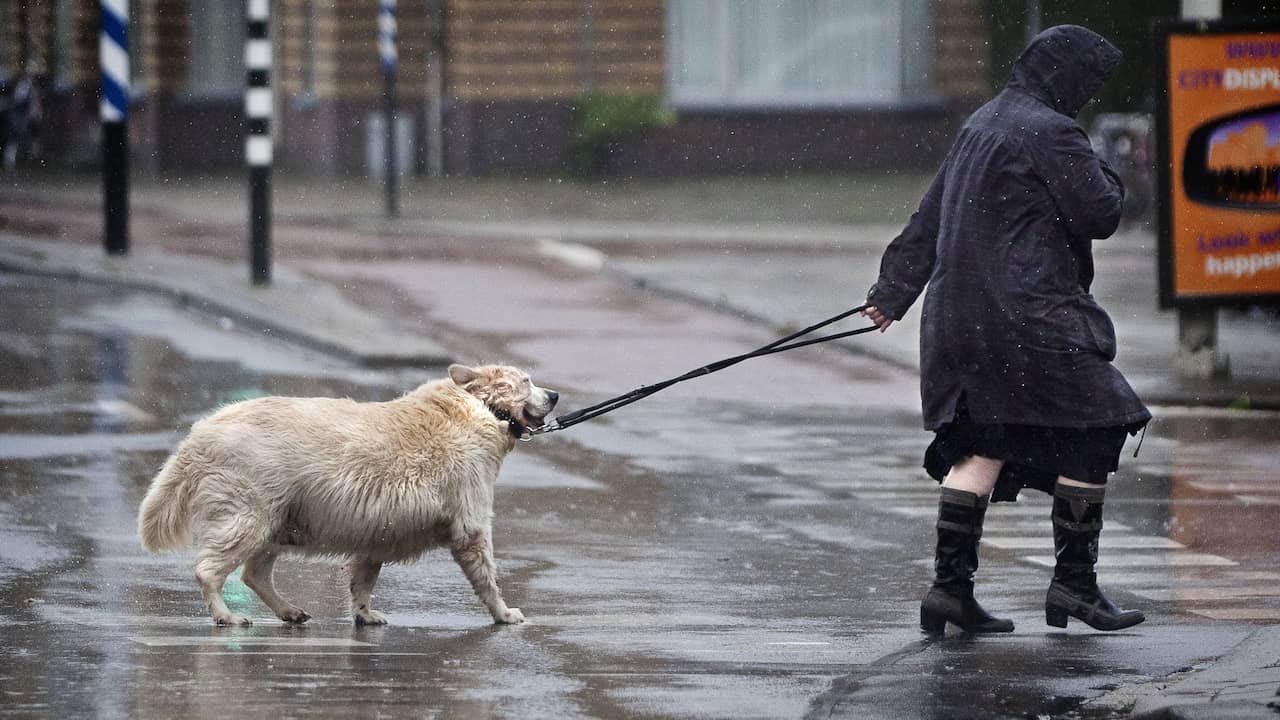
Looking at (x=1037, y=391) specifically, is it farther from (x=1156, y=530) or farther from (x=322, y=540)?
(x=1156, y=530)

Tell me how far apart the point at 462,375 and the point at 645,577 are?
1.40 m

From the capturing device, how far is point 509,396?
717 centimetres

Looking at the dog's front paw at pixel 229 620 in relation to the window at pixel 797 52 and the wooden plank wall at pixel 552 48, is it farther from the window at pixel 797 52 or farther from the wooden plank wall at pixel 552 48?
the window at pixel 797 52

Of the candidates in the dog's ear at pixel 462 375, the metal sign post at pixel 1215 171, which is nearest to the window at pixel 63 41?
the metal sign post at pixel 1215 171

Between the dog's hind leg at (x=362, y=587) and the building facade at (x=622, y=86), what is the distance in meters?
26.2

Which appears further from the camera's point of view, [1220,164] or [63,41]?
[63,41]

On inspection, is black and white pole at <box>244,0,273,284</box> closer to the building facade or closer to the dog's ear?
the dog's ear

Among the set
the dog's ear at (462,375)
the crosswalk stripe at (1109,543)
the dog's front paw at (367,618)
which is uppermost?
the dog's ear at (462,375)

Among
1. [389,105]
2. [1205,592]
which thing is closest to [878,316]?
[1205,592]

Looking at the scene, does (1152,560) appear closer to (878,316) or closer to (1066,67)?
(878,316)

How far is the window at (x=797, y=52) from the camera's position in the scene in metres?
35.0

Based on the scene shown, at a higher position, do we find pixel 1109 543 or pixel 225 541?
pixel 225 541

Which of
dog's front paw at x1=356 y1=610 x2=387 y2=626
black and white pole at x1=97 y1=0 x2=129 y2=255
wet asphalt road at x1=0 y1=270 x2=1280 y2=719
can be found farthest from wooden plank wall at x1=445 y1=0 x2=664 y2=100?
dog's front paw at x1=356 y1=610 x2=387 y2=626

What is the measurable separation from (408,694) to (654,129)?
91.7ft
